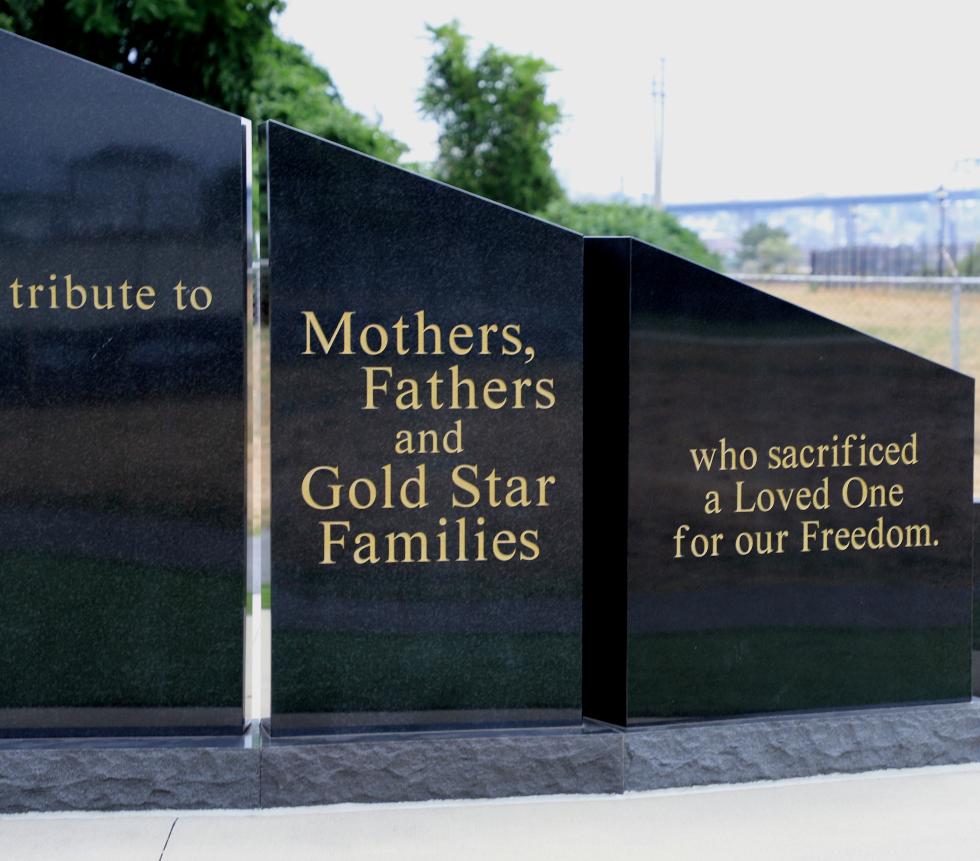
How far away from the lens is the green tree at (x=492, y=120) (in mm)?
30641

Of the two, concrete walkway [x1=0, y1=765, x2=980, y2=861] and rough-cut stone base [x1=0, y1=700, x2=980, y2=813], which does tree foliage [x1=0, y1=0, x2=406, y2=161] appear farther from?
concrete walkway [x1=0, y1=765, x2=980, y2=861]

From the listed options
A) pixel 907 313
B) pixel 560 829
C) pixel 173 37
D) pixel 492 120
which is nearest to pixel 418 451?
pixel 560 829

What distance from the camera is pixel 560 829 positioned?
13.5ft

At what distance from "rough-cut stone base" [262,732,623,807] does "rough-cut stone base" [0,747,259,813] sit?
0.09 meters

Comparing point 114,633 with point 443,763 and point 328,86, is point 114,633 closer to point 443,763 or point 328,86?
point 443,763

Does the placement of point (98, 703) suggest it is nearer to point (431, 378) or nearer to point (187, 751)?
point (187, 751)

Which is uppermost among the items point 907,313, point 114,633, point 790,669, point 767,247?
point 767,247

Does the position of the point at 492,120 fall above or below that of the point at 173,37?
above

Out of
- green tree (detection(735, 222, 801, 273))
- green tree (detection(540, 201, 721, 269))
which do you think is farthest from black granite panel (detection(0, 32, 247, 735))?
green tree (detection(735, 222, 801, 273))

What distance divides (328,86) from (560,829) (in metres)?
22.0

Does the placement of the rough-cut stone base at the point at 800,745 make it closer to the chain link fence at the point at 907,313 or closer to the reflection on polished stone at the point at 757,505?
the reflection on polished stone at the point at 757,505

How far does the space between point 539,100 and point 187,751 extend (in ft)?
93.3

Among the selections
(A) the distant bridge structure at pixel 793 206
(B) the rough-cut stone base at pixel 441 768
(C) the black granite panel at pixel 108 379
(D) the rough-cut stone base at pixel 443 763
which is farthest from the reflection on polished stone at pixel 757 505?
(A) the distant bridge structure at pixel 793 206

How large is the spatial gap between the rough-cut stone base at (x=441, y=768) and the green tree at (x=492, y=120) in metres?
26.5
